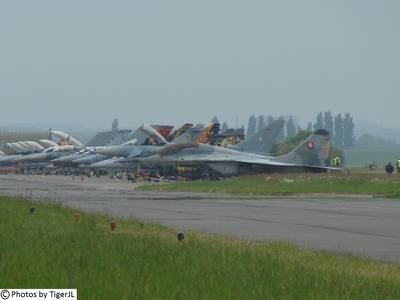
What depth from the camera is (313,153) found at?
8231 centimetres

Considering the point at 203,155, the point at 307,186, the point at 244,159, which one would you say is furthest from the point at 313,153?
the point at 307,186

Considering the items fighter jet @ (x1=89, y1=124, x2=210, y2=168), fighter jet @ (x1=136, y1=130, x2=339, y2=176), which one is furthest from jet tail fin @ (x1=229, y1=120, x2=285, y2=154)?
fighter jet @ (x1=136, y1=130, x2=339, y2=176)

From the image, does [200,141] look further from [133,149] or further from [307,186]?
[307,186]

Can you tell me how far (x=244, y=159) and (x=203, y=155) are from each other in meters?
3.39

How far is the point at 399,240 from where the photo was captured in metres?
22.8

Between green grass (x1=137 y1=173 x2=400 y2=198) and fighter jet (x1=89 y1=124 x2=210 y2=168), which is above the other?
fighter jet (x1=89 y1=124 x2=210 y2=168)

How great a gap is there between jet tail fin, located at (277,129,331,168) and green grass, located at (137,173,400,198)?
19.5m

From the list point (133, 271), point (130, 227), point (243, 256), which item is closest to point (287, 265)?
point (243, 256)

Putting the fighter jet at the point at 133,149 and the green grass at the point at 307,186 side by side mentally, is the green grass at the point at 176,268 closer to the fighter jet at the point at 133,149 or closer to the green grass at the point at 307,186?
the green grass at the point at 307,186

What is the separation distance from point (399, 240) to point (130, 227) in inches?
238

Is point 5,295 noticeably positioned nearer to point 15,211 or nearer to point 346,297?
point 346,297

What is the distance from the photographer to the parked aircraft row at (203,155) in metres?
82.0

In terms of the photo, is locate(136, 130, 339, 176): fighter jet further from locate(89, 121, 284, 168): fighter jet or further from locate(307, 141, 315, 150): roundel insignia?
locate(89, 121, 284, 168): fighter jet

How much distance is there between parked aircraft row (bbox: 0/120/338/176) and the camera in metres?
82.0
